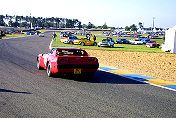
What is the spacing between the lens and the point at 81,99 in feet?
19.7

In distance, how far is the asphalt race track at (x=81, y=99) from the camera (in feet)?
16.2

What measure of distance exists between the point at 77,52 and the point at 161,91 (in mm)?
3713

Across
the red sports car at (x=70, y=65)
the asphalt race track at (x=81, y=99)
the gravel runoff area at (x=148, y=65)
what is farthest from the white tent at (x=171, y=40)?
the red sports car at (x=70, y=65)

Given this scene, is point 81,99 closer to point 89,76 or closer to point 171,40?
point 89,76

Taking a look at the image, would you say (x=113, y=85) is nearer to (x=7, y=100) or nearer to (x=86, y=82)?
(x=86, y=82)

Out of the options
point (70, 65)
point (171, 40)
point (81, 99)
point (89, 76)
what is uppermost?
point (171, 40)

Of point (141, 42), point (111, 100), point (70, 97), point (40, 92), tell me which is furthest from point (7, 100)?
point (141, 42)

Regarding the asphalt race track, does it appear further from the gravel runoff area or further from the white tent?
the white tent

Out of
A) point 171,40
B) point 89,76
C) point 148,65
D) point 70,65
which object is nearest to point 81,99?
point 70,65

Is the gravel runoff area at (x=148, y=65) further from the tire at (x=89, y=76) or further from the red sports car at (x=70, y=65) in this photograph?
the red sports car at (x=70, y=65)

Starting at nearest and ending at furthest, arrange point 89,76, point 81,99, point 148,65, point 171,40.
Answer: point 81,99 → point 89,76 → point 148,65 → point 171,40

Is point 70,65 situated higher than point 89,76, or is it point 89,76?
point 70,65

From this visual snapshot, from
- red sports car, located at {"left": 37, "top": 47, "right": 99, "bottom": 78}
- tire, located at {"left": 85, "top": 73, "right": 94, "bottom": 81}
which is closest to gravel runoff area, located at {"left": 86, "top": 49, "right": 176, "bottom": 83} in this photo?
tire, located at {"left": 85, "top": 73, "right": 94, "bottom": 81}

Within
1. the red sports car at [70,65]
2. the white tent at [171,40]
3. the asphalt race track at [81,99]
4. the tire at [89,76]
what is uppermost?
the white tent at [171,40]
